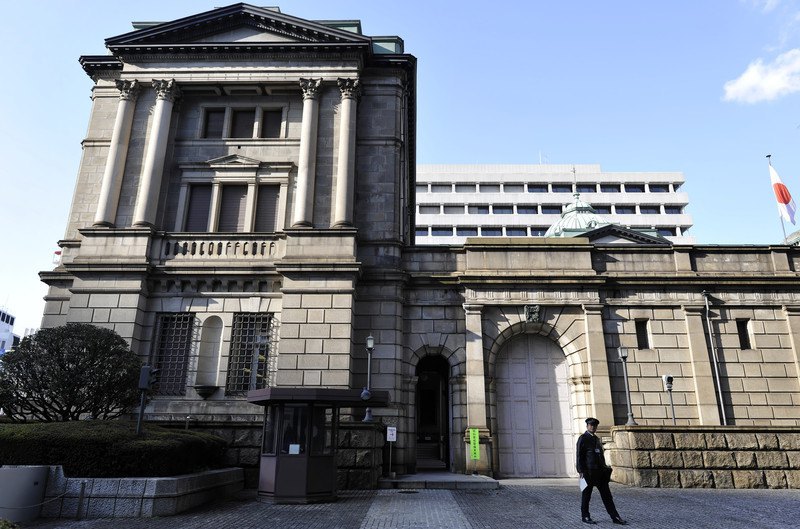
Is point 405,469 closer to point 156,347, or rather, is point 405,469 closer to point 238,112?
point 156,347

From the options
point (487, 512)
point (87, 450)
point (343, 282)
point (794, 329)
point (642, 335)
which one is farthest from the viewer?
point (642, 335)

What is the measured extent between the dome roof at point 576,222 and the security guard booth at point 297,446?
3507 cm

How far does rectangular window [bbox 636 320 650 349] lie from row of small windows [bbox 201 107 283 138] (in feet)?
54.8

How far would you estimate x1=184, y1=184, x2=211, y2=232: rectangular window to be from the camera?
23.4 m

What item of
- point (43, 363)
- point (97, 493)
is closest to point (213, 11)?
point (43, 363)

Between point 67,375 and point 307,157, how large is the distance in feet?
39.4

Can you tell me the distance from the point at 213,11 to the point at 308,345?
1489 cm

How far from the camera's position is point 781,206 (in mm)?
28547

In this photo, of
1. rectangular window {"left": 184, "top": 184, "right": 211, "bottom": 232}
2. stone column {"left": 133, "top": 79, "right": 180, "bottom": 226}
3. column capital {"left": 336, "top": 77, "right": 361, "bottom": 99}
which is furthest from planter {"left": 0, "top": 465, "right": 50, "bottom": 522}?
column capital {"left": 336, "top": 77, "right": 361, "bottom": 99}

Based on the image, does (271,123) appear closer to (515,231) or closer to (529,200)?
(515,231)

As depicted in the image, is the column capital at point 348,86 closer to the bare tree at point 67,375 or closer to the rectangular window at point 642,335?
the bare tree at point 67,375

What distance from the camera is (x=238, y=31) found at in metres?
24.8

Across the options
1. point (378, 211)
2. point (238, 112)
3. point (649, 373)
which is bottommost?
point (649, 373)

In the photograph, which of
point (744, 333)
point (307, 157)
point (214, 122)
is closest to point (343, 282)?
point (307, 157)
